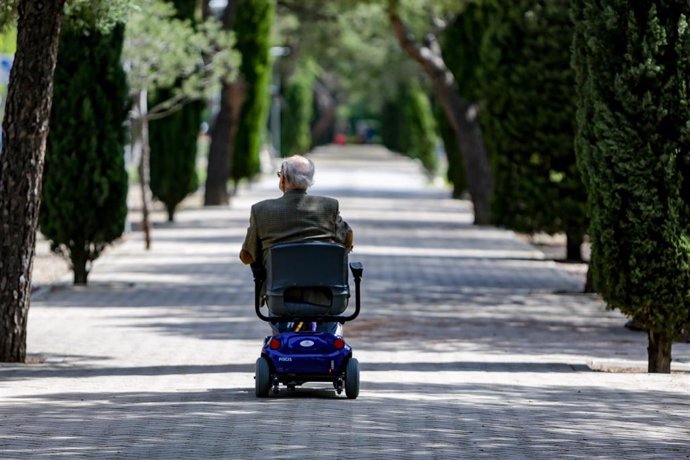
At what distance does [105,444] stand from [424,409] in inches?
88.3

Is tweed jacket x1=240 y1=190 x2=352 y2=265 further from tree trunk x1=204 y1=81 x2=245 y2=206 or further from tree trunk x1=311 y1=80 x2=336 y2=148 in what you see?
tree trunk x1=311 y1=80 x2=336 y2=148

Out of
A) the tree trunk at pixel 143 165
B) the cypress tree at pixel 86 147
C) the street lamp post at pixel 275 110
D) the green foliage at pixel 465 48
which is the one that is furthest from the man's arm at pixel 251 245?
the street lamp post at pixel 275 110

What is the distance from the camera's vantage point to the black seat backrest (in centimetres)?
983

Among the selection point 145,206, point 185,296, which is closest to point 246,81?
point 145,206

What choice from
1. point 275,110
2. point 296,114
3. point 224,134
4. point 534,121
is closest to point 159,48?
point 534,121

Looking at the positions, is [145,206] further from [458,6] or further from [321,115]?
[321,115]

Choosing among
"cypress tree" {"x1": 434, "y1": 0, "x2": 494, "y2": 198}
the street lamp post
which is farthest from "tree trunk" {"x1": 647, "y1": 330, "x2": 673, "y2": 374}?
the street lamp post

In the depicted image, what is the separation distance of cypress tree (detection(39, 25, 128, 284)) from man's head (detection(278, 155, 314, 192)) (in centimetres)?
972

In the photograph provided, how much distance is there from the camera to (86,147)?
19797 millimetres

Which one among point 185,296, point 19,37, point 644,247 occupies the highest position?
point 19,37

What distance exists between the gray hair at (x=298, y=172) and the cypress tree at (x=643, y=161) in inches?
121

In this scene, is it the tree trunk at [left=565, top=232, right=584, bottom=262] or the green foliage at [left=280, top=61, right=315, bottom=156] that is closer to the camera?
the tree trunk at [left=565, top=232, right=584, bottom=262]

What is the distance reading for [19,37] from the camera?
12445 millimetres

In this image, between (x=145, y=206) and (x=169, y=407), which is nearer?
(x=169, y=407)
